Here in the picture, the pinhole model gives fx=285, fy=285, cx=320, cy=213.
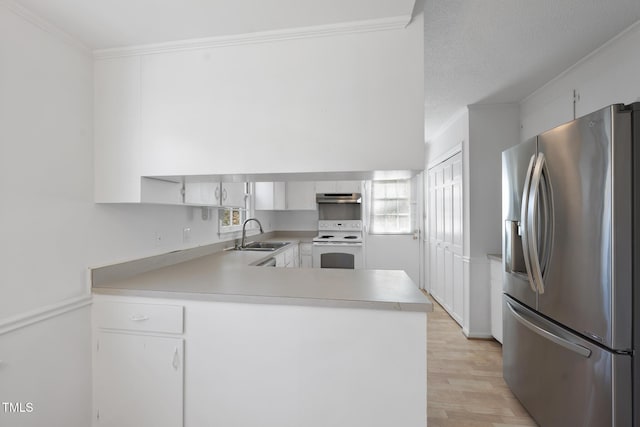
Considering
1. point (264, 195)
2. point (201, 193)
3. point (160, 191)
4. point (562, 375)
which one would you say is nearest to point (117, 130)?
point (160, 191)

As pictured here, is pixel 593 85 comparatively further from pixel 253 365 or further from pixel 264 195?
pixel 264 195

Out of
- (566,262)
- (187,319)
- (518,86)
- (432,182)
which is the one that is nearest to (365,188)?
(432,182)

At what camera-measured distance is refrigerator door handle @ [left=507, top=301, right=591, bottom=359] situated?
1.38 m

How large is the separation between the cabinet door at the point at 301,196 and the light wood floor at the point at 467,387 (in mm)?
2667

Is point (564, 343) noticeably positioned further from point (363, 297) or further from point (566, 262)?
point (363, 297)

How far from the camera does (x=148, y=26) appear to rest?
4.67 feet

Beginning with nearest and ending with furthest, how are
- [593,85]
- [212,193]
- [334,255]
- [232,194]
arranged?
[593,85]
[212,193]
[232,194]
[334,255]

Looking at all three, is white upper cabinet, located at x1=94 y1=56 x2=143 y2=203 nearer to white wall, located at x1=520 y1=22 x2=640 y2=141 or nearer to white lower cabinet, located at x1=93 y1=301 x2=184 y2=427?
white lower cabinet, located at x1=93 y1=301 x2=184 y2=427

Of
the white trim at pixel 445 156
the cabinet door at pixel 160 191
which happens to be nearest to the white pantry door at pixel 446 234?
the white trim at pixel 445 156

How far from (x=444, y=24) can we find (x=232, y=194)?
2136mm

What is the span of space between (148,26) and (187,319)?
1493 mm

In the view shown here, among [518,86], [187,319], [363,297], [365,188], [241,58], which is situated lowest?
[187,319]

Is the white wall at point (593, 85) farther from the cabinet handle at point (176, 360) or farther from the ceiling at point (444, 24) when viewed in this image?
the cabinet handle at point (176, 360)

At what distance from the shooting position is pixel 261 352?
141 centimetres
